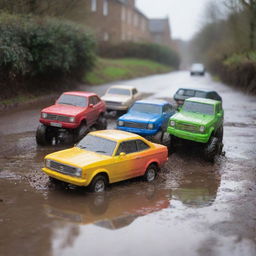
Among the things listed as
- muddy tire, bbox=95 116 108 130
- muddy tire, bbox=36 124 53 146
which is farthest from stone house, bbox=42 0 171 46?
muddy tire, bbox=36 124 53 146

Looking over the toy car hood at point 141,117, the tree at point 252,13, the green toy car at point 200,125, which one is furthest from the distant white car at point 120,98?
the tree at point 252,13

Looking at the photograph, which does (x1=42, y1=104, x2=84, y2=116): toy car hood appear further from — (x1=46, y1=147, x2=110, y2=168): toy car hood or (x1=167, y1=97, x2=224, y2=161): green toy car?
(x1=46, y1=147, x2=110, y2=168): toy car hood

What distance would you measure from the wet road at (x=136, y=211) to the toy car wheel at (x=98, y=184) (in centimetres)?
→ 20

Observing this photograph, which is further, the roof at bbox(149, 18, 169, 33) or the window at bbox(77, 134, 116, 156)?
the roof at bbox(149, 18, 169, 33)

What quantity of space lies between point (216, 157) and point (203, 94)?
8.08 meters

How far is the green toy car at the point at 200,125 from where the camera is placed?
543 inches

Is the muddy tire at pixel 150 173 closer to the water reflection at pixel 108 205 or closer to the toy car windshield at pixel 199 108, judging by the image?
the water reflection at pixel 108 205

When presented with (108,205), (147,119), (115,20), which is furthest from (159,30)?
(108,205)

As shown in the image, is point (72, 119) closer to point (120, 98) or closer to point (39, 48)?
point (120, 98)

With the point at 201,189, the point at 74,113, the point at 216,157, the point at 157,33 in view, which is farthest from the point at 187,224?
the point at 157,33

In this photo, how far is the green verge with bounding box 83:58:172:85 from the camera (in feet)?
116

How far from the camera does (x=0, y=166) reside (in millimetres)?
12289

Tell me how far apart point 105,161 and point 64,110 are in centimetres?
543

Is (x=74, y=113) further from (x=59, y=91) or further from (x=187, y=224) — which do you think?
(x=59, y=91)
